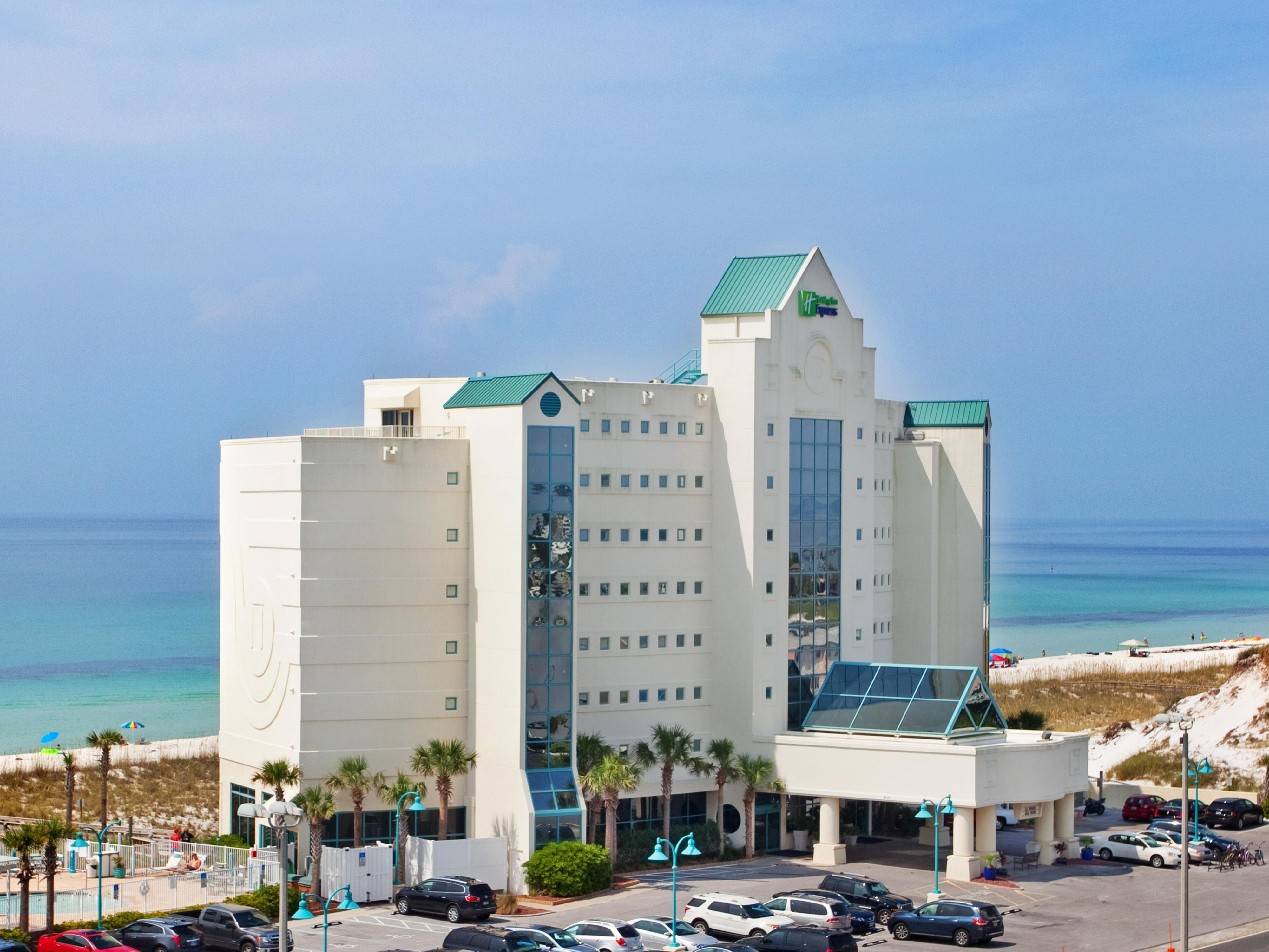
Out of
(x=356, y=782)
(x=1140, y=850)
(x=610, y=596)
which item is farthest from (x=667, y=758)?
(x=1140, y=850)

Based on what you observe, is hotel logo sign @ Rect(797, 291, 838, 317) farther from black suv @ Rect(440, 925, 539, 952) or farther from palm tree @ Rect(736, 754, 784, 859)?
black suv @ Rect(440, 925, 539, 952)

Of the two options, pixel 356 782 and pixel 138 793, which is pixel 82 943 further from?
pixel 138 793

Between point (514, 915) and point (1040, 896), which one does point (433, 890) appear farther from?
point (1040, 896)

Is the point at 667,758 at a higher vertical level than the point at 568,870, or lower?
higher

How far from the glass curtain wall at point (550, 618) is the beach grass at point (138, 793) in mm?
21058

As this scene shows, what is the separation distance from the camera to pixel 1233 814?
75312 mm

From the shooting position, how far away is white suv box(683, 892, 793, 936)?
5144cm

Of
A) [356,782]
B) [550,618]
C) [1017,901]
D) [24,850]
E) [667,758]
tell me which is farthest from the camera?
[667,758]

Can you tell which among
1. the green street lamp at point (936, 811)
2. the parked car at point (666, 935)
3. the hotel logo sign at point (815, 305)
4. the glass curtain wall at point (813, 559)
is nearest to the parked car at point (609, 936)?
the parked car at point (666, 935)

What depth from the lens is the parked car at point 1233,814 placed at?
75375 millimetres

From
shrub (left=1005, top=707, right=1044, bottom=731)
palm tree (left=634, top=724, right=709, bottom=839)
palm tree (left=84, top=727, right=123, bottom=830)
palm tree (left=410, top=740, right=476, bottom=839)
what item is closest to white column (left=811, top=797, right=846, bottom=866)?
palm tree (left=634, top=724, right=709, bottom=839)

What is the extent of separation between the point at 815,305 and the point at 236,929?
122 ft

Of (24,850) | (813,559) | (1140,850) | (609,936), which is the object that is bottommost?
(1140,850)

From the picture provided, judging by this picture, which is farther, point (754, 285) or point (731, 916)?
point (754, 285)
